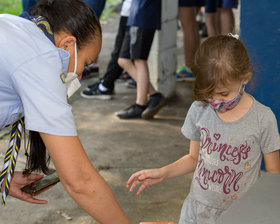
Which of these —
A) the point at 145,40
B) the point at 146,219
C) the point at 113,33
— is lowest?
the point at 113,33

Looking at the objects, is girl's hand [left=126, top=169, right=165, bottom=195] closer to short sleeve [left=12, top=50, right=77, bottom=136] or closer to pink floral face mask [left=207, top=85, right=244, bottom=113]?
pink floral face mask [left=207, top=85, right=244, bottom=113]

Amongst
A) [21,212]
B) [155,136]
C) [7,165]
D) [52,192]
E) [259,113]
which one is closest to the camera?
[7,165]

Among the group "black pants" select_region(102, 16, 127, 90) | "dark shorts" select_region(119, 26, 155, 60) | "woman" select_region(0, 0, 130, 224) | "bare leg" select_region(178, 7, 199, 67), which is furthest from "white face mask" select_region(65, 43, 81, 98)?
"bare leg" select_region(178, 7, 199, 67)

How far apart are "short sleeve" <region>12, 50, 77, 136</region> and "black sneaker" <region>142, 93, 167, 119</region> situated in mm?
2752

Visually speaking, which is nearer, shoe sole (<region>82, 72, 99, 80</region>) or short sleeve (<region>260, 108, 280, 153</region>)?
short sleeve (<region>260, 108, 280, 153</region>)

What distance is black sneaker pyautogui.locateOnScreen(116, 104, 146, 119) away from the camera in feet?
13.8

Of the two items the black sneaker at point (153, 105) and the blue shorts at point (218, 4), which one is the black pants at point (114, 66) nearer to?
the black sneaker at point (153, 105)

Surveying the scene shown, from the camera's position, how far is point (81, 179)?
1463 mm

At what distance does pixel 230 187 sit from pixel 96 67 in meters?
4.03

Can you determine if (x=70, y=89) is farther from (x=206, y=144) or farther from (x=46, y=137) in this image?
(x=206, y=144)

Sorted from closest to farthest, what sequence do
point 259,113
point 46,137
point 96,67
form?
point 46,137, point 259,113, point 96,67

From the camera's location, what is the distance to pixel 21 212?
8.86 feet

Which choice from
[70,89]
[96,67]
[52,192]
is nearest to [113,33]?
[96,67]

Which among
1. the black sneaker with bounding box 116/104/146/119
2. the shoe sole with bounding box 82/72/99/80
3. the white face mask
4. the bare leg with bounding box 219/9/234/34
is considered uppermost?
the white face mask
